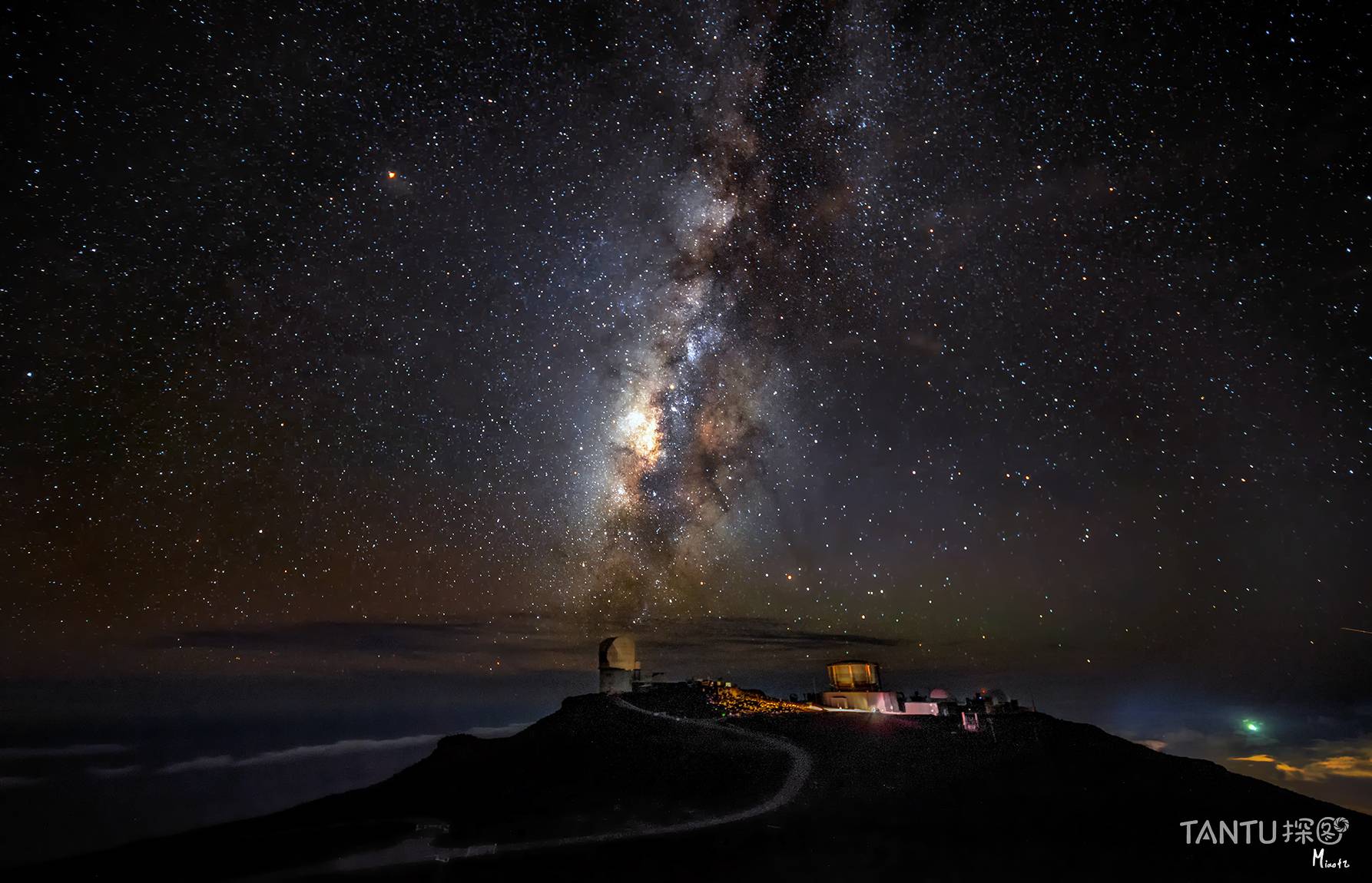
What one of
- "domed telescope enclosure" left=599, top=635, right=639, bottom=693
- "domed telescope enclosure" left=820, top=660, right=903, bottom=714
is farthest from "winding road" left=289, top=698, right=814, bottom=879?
"domed telescope enclosure" left=599, top=635, right=639, bottom=693

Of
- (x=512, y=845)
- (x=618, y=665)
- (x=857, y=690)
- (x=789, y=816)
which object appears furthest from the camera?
(x=618, y=665)

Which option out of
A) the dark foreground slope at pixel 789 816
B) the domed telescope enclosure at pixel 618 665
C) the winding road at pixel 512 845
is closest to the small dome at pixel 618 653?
the domed telescope enclosure at pixel 618 665

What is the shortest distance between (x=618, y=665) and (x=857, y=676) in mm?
13513

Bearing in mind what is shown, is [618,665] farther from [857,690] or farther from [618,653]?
[857,690]

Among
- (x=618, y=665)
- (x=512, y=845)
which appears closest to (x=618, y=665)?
(x=618, y=665)

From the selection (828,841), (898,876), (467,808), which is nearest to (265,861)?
(467,808)

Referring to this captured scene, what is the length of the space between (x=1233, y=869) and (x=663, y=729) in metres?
18.7

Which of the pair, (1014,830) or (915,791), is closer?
(1014,830)

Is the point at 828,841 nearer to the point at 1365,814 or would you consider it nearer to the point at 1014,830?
the point at 1014,830

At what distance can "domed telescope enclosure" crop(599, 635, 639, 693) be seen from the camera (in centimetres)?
3556

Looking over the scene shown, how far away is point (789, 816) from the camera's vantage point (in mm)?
15781

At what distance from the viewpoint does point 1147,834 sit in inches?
574

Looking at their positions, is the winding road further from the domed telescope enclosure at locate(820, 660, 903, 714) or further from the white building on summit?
the white building on summit

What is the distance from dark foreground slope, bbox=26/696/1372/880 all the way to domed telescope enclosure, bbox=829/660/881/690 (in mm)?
7610
